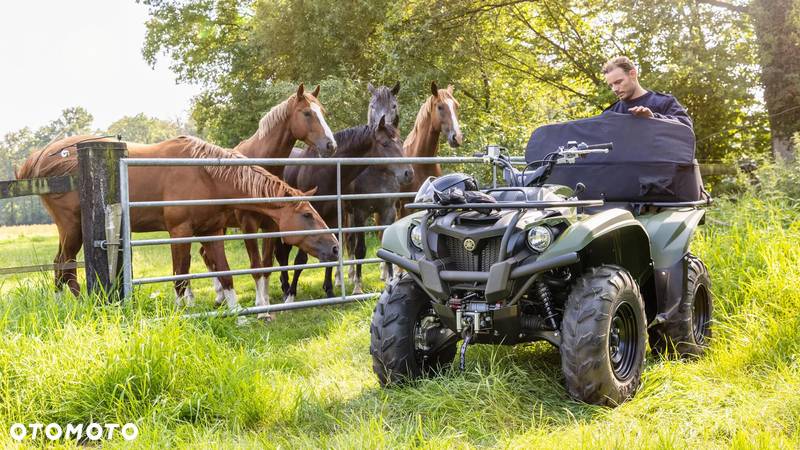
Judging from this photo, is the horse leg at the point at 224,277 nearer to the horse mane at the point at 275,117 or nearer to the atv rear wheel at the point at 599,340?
the horse mane at the point at 275,117

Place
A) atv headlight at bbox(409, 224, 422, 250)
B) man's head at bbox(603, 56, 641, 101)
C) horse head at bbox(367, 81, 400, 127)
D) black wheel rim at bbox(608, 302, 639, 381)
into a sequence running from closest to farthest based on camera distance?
1. black wheel rim at bbox(608, 302, 639, 381)
2. atv headlight at bbox(409, 224, 422, 250)
3. man's head at bbox(603, 56, 641, 101)
4. horse head at bbox(367, 81, 400, 127)

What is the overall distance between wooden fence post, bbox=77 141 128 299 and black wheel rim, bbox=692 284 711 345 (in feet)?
12.4

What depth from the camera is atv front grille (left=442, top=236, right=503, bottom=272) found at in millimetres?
3572

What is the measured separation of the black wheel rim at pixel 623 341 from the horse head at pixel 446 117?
5.69 meters

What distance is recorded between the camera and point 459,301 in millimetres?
3584

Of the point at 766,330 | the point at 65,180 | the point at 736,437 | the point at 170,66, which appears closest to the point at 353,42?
the point at 170,66

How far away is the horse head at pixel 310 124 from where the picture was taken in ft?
26.5

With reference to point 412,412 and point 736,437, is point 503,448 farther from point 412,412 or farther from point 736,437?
point 736,437

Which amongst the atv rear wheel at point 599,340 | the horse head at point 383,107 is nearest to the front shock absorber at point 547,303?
the atv rear wheel at point 599,340

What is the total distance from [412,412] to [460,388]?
0.30m

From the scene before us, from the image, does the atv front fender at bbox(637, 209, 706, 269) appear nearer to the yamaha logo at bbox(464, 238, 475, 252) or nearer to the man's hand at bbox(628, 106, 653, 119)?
the man's hand at bbox(628, 106, 653, 119)

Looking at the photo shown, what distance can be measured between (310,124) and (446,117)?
2.02m

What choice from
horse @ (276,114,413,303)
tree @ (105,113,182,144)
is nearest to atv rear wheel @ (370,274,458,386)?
horse @ (276,114,413,303)

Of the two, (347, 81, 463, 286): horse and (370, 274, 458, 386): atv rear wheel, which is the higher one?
(347, 81, 463, 286): horse
